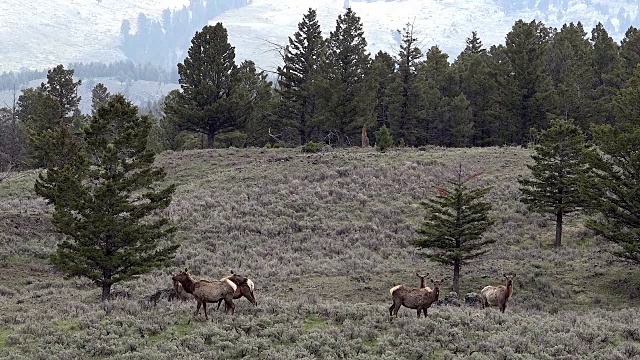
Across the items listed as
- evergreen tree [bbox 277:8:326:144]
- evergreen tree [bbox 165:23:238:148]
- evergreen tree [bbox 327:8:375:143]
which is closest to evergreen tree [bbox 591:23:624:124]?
evergreen tree [bbox 327:8:375:143]

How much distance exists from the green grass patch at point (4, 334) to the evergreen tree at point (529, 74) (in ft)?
149

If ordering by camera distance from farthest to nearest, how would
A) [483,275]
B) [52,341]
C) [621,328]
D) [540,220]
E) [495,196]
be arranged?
[495,196] < [540,220] < [483,275] < [621,328] < [52,341]

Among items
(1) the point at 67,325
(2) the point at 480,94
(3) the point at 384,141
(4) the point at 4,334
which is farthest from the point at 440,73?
(4) the point at 4,334

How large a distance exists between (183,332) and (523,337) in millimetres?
7895

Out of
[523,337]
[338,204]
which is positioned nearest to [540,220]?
[338,204]

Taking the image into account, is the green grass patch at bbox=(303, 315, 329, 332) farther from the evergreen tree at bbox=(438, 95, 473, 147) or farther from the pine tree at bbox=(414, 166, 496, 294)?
the evergreen tree at bbox=(438, 95, 473, 147)

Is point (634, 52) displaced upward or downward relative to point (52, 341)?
upward

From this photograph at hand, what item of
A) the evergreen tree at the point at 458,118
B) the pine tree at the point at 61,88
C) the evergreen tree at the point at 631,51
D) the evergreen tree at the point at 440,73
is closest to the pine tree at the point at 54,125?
the pine tree at the point at 61,88

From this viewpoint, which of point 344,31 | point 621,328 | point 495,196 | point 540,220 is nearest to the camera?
point 621,328

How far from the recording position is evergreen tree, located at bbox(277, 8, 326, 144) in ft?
178

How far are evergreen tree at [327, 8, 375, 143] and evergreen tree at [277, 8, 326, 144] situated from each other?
1797 mm

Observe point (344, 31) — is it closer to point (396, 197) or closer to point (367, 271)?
point (396, 197)

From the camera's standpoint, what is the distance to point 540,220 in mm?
32531

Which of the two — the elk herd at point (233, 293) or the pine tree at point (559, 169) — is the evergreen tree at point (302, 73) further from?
the elk herd at point (233, 293)
